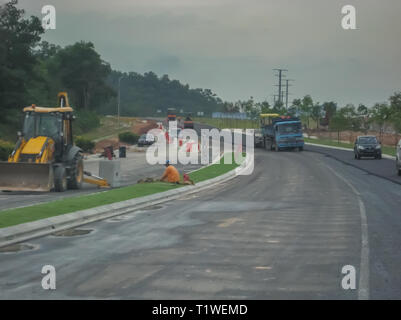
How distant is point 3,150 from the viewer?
145 ft

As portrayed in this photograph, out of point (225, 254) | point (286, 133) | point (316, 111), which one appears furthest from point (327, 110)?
point (225, 254)

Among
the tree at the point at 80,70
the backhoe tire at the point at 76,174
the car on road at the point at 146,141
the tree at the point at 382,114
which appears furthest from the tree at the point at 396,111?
the tree at the point at 80,70

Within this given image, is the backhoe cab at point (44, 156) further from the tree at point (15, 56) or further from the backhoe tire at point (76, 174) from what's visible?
the tree at point (15, 56)

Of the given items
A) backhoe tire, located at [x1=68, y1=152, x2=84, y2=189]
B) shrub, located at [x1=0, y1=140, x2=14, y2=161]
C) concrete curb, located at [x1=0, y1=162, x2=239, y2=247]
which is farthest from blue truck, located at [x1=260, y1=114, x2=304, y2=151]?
concrete curb, located at [x1=0, y1=162, x2=239, y2=247]

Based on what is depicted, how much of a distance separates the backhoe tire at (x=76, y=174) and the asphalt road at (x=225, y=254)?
720cm

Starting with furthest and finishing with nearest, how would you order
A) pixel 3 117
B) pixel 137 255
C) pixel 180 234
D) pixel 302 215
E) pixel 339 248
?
pixel 3 117 < pixel 302 215 < pixel 180 234 < pixel 339 248 < pixel 137 255

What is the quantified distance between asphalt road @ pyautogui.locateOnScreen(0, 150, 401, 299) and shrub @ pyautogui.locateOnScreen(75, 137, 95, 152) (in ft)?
128

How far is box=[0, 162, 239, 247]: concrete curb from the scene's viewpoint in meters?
14.5

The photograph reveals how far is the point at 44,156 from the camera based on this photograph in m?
26.0

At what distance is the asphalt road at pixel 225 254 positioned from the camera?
30.6 feet

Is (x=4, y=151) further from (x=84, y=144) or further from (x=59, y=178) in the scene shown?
(x=59, y=178)
